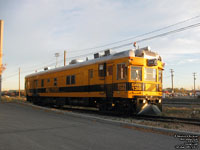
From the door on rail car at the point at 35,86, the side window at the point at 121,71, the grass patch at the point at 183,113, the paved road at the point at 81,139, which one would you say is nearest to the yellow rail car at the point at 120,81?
the side window at the point at 121,71

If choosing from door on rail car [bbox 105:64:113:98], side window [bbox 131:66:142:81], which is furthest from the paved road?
door on rail car [bbox 105:64:113:98]

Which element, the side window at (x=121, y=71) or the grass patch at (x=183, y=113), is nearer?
the side window at (x=121, y=71)

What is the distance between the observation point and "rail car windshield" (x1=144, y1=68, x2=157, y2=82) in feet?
42.4

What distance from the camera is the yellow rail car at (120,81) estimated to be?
→ 1241 centimetres

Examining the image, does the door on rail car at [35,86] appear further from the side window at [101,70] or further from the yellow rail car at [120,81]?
the side window at [101,70]

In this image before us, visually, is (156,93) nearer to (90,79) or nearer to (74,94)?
(90,79)

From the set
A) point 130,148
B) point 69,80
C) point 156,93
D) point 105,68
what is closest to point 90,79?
point 105,68

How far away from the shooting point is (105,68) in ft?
45.7

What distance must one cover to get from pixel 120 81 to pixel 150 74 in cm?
193

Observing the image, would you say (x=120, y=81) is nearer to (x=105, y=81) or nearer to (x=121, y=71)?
(x=121, y=71)

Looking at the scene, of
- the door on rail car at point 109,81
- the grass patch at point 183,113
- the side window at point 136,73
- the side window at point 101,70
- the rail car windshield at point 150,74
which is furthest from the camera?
the side window at point 101,70

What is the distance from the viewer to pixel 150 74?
13.1 m

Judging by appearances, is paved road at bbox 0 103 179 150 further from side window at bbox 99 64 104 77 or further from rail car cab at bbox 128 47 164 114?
side window at bbox 99 64 104 77

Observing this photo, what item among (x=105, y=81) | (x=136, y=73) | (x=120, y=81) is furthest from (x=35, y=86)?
(x=136, y=73)
